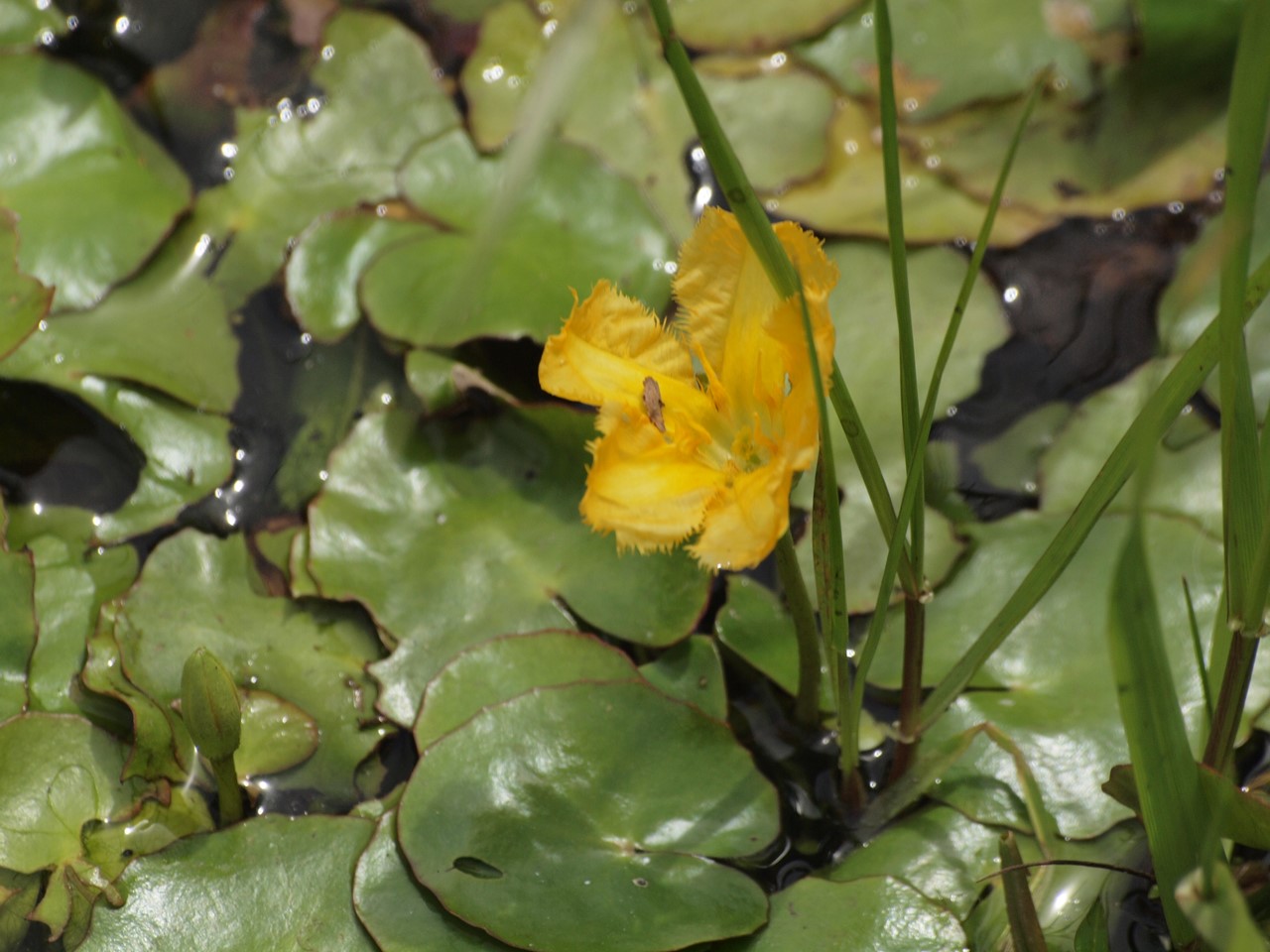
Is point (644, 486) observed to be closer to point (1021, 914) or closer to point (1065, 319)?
point (1021, 914)

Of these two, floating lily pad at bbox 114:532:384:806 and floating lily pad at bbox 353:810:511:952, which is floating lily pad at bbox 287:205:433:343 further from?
floating lily pad at bbox 353:810:511:952

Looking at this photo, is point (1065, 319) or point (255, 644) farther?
point (1065, 319)

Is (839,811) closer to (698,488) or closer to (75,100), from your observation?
(698,488)

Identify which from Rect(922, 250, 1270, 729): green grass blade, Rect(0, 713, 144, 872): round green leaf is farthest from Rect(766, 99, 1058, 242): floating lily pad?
Rect(0, 713, 144, 872): round green leaf

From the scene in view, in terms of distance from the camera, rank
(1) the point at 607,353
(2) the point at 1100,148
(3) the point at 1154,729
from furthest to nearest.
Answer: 1. (2) the point at 1100,148
2. (1) the point at 607,353
3. (3) the point at 1154,729

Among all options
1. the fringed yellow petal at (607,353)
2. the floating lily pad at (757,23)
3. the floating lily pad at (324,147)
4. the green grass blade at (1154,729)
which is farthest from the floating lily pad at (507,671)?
the floating lily pad at (757,23)

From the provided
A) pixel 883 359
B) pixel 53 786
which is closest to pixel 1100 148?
pixel 883 359

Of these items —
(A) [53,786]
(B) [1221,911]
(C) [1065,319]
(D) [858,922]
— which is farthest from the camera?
(C) [1065,319]
